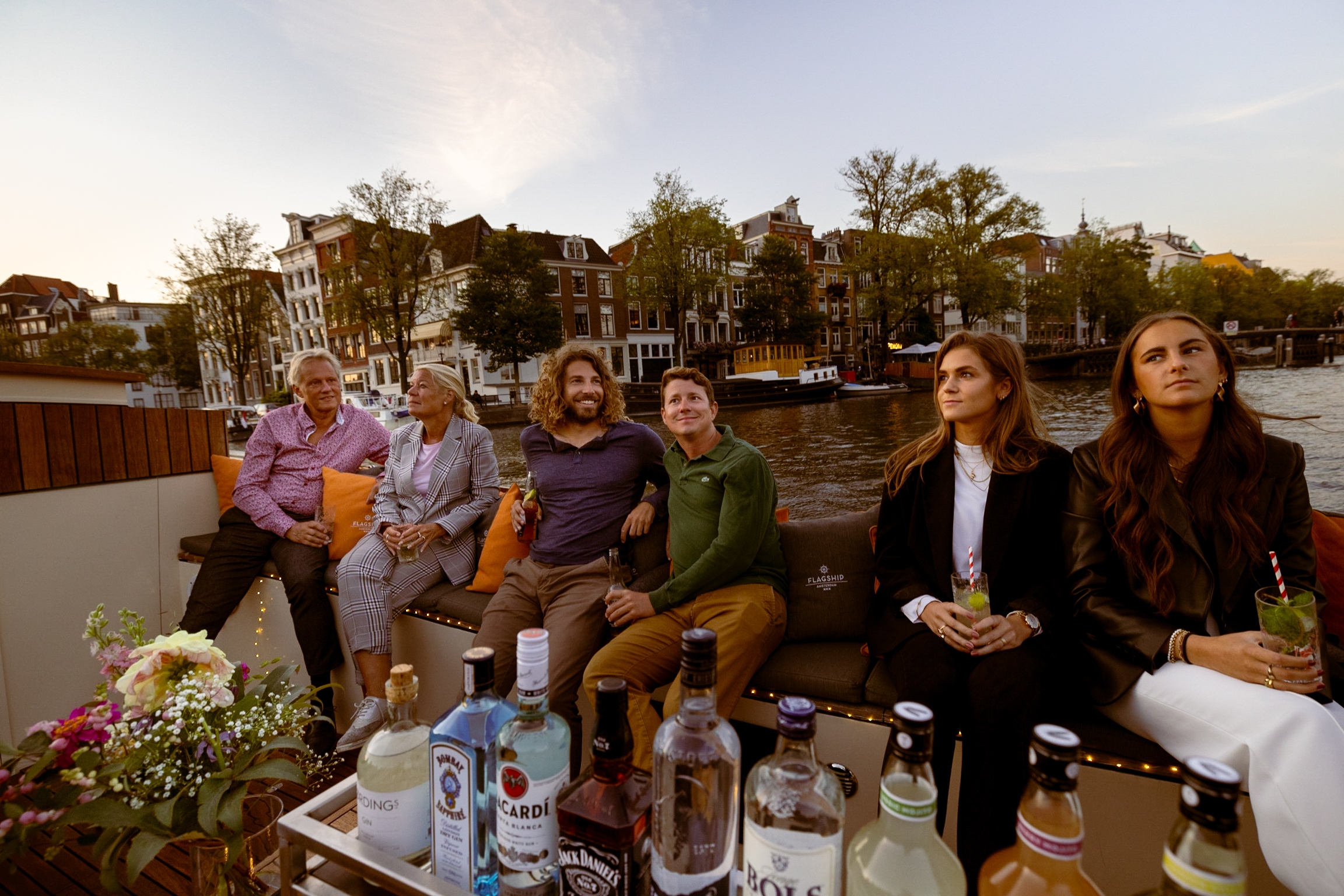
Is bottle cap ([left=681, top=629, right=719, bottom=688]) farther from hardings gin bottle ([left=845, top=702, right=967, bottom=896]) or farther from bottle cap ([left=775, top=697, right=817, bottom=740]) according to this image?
hardings gin bottle ([left=845, top=702, right=967, bottom=896])

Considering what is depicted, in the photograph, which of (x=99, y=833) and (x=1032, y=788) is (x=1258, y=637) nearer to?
(x=1032, y=788)

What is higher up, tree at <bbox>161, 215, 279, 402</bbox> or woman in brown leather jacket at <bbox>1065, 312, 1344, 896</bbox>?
tree at <bbox>161, 215, 279, 402</bbox>

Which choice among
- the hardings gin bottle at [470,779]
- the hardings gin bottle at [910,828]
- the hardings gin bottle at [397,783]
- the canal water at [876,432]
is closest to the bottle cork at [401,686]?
the hardings gin bottle at [397,783]

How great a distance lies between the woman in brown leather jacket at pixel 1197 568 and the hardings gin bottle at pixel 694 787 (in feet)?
3.89

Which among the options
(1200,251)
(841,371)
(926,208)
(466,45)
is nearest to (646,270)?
(926,208)

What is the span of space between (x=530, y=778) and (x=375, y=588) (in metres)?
1.94

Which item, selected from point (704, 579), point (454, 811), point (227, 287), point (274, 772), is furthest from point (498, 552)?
point (227, 287)

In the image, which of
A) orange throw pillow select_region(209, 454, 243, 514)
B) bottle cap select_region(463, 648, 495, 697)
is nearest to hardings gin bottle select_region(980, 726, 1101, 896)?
bottle cap select_region(463, 648, 495, 697)

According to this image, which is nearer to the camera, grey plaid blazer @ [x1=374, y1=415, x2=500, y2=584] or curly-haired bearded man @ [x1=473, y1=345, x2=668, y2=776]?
curly-haired bearded man @ [x1=473, y1=345, x2=668, y2=776]

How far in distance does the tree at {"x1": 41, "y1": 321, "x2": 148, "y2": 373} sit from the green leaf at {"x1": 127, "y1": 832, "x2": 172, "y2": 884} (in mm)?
37047

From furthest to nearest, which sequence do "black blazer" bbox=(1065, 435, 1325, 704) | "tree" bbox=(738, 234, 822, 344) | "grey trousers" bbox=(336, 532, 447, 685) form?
"tree" bbox=(738, 234, 822, 344)
"grey trousers" bbox=(336, 532, 447, 685)
"black blazer" bbox=(1065, 435, 1325, 704)

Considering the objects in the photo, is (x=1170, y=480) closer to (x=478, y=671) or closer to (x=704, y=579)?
(x=704, y=579)

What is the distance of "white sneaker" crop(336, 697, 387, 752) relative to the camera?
86.8 inches

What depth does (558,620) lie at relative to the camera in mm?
2115
